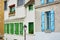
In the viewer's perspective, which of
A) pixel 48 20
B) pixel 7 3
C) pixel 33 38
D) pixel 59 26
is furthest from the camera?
pixel 7 3

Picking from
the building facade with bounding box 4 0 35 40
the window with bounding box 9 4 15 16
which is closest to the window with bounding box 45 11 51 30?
the building facade with bounding box 4 0 35 40

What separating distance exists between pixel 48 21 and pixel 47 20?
0.20 metres

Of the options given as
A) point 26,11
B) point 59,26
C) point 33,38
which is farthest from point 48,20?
point 26,11

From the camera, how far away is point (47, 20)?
22.0 m

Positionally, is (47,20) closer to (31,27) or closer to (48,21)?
(48,21)

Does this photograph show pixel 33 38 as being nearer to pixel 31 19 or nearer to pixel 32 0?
pixel 31 19

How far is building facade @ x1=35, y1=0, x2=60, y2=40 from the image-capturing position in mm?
20688

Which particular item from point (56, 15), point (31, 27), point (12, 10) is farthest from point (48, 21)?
point (12, 10)

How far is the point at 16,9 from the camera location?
3141 centimetres

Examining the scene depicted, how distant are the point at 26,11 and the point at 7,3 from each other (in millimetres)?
6870

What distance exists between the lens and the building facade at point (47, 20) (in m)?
20.7

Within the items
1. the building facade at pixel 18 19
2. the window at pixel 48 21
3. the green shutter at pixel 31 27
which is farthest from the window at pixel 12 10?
the window at pixel 48 21

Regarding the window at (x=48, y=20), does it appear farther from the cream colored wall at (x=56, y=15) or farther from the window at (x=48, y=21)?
the cream colored wall at (x=56, y=15)

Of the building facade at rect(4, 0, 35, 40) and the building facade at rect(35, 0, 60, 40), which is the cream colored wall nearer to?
the building facade at rect(35, 0, 60, 40)
